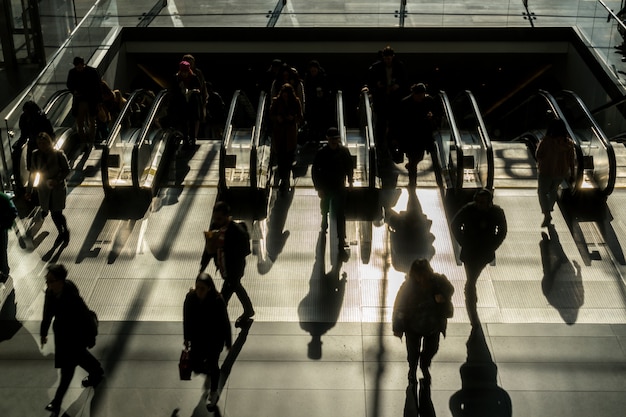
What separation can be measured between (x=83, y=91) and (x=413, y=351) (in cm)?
757

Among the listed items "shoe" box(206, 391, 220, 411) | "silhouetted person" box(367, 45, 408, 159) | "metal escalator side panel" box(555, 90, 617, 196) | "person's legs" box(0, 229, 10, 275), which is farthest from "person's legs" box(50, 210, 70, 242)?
"metal escalator side panel" box(555, 90, 617, 196)

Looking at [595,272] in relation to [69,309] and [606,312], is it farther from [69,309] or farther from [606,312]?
[69,309]

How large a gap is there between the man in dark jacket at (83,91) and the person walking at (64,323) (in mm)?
6294

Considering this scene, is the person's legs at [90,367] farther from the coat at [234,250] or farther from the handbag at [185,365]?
the coat at [234,250]

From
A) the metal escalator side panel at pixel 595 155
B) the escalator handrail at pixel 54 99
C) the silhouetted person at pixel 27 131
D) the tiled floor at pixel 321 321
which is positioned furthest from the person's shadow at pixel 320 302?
the escalator handrail at pixel 54 99

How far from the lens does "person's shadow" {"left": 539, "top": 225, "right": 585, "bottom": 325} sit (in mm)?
8953

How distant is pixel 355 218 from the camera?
1102 centimetres

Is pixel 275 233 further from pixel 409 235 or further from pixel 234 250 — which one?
pixel 234 250

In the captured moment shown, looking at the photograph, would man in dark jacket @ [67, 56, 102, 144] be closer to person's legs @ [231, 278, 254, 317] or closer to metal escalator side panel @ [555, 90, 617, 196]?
person's legs @ [231, 278, 254, 317]

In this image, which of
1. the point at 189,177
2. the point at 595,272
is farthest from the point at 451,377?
the point at 189,177

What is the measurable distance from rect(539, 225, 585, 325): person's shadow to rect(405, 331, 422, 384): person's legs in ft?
6.55

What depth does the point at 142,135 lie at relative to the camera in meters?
11.8

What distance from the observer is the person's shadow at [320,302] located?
332 inches

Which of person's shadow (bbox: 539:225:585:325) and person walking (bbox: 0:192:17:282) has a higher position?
person walking (bbox: 0:192:17:282)
